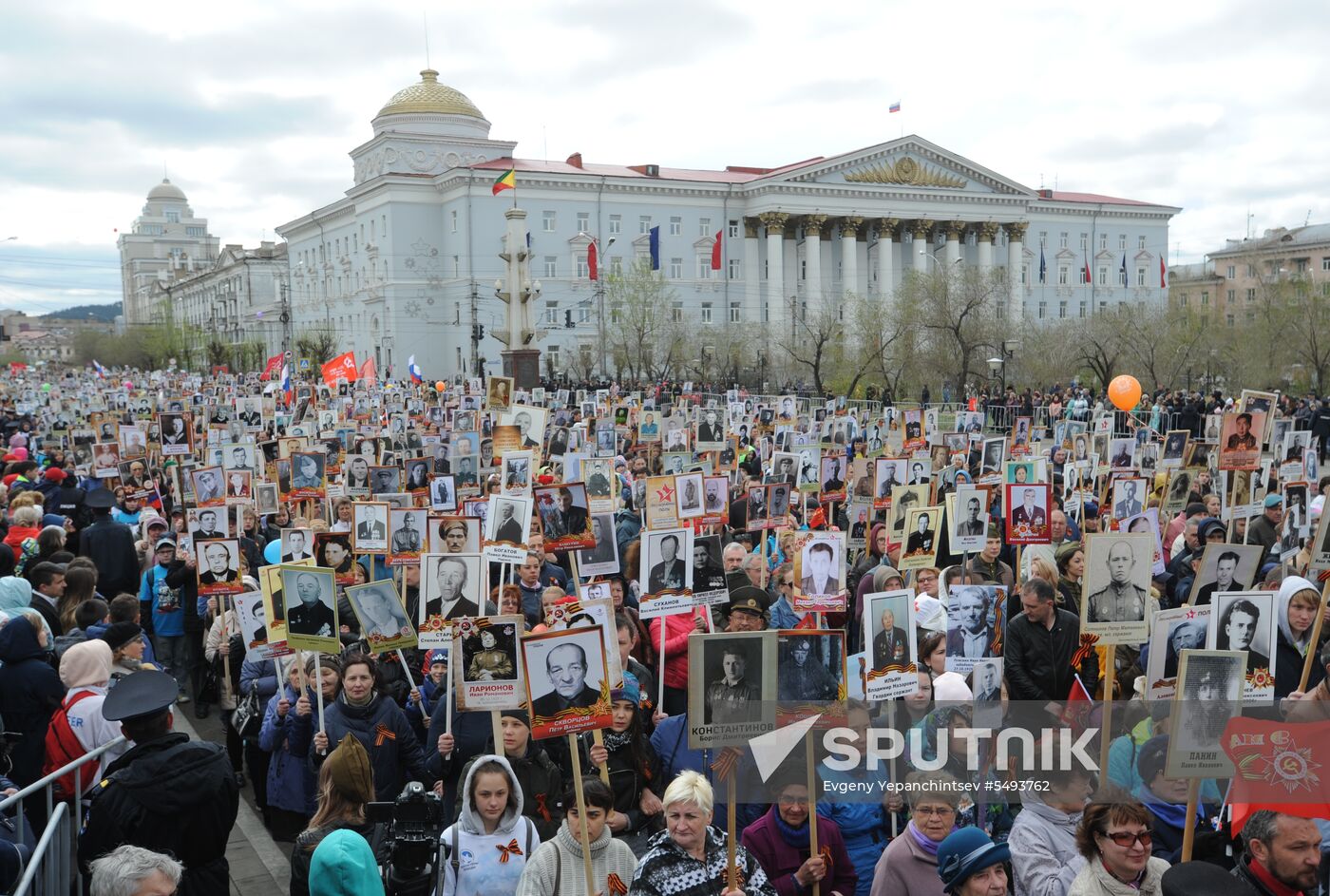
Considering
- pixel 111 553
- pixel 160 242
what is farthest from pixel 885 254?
pixel 160 242

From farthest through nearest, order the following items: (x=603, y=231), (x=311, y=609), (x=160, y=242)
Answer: (x=160, y=242) < (x=603, y=231) < (x=311, y=609)

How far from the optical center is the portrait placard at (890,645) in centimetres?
571

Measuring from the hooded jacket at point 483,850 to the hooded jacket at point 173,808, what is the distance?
967 mm

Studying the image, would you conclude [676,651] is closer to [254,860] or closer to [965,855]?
[254,860]

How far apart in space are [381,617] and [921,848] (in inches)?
145

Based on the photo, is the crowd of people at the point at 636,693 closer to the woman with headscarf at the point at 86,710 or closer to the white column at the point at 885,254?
the woman with headscarf at the point at 86,710

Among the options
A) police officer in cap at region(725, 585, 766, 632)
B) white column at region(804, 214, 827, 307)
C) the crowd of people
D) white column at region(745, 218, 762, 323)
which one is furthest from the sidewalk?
white column at region(745, 218, 762, 323)

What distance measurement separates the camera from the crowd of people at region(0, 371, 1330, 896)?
14.5 ft

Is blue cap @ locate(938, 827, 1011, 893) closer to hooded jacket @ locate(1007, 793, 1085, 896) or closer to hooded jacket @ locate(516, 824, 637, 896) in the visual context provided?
hooded jacket @ locate(1007, 793, 1085, 896)

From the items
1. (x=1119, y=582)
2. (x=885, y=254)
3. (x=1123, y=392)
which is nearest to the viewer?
(x=1119, y=582)

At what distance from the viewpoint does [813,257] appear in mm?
73625

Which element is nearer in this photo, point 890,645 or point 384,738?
point 890,645

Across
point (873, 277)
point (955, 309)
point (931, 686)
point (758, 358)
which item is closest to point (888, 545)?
point (931, 686)

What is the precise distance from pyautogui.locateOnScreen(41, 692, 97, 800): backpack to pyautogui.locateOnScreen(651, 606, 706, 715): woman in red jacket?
314cm
